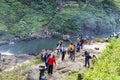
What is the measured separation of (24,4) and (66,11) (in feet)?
41.0

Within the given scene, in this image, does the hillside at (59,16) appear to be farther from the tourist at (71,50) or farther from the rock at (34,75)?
the rock at (34,75)

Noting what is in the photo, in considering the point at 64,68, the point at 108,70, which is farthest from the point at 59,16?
the point at 108,70

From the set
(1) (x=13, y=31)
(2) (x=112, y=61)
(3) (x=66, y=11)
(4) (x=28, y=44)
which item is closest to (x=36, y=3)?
(3) (x=66, y=11)

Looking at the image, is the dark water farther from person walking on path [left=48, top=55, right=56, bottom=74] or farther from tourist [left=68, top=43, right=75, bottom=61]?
person walking on path [left=48, top=55, right=56, bottom=74]

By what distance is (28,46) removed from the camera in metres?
64.6

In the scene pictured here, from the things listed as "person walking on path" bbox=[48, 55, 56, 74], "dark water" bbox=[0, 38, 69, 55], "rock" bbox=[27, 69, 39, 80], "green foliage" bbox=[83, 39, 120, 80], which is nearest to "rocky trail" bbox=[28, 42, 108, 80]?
"rock" bbox=[27, 69, 39, 80]

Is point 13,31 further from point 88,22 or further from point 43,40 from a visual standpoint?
point 88,22

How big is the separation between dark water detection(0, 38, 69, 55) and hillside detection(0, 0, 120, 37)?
7014 millimetres

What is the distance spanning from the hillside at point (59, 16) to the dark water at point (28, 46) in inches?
276

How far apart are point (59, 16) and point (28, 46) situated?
70.3 ft

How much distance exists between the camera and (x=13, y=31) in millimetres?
75438

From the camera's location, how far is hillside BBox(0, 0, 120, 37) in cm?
7881

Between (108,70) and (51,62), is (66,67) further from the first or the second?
(108,70)

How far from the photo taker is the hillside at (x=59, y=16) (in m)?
78.8
